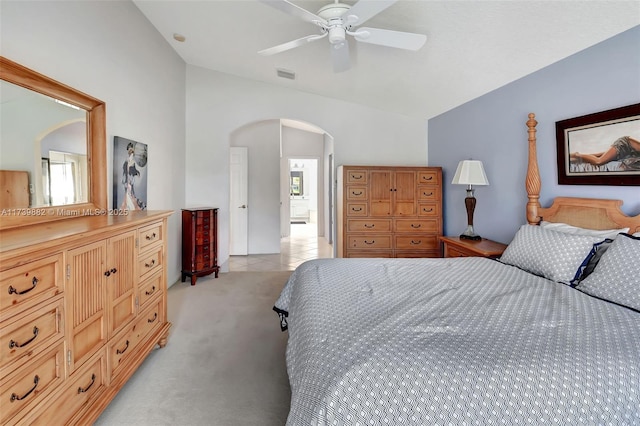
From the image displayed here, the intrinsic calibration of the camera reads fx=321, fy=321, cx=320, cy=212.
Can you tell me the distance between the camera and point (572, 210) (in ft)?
8.09

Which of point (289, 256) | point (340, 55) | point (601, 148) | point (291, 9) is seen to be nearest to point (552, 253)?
point (601, 148)

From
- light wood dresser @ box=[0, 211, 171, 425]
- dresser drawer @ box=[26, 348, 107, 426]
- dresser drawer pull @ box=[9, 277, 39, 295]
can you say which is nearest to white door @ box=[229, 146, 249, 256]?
light wood dresser @ box=[0, 211, 171, 425]

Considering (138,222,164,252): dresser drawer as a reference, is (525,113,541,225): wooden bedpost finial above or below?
above

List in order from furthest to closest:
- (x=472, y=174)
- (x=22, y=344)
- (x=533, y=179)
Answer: (x=472, y=174) → (x=533, y=179) → (x=22, y=344)

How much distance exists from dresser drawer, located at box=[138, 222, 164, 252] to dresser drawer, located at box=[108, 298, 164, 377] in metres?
0.46

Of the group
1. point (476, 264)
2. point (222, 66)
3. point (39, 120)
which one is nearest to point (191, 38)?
point (222, 66)

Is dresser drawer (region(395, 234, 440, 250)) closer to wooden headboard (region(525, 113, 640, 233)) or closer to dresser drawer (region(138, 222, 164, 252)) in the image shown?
wooden headboard (region(525, 113, 640, 233))

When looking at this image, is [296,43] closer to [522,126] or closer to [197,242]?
[522,126]

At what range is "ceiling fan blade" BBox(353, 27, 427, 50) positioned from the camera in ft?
7.09

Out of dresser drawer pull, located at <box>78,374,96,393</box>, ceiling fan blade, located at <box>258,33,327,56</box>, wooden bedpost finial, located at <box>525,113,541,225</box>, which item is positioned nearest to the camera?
dresser drawer pull, located at <box>78,374,96,393</box>

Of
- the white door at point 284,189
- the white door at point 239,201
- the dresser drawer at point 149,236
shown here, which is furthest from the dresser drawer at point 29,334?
the white door at point 284,189

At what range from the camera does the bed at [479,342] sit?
3.21ft

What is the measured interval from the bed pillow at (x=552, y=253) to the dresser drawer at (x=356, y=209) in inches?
84.0

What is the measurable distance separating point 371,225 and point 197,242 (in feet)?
7.87
